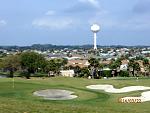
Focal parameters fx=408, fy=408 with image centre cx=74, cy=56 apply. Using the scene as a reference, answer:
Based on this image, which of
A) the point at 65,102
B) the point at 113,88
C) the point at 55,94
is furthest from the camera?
the point at 113,88

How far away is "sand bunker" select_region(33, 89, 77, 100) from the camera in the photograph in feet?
131

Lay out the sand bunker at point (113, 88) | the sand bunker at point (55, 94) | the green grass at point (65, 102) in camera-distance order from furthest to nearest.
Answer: the sand bunker at point (113, 88), the sand bunker at point (55, 94), the green grass at point (65, 102)

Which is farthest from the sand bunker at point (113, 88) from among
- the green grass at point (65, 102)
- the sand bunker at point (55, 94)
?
the sand bunker at point (55, 94)

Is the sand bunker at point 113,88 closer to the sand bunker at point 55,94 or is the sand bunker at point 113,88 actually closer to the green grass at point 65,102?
the green grass at point 65,102

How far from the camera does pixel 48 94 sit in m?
42.2

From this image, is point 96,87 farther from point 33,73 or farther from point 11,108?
point 33,73

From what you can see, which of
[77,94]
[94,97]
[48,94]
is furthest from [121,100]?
[48,94]

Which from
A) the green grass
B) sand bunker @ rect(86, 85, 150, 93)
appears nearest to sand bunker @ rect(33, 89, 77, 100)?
the green grass

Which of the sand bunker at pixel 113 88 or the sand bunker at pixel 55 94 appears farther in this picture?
the sand bunker at pixel 113 88

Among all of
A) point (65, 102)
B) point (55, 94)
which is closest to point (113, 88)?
point (55, 94)

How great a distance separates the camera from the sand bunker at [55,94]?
39900mm

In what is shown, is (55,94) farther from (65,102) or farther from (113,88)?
(113,88)

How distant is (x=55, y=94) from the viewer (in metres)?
42.4

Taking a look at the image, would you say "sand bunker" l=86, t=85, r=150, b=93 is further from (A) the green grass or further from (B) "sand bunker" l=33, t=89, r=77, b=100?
(B) "sand bunker" l=33, t=89, r=77, b=100
